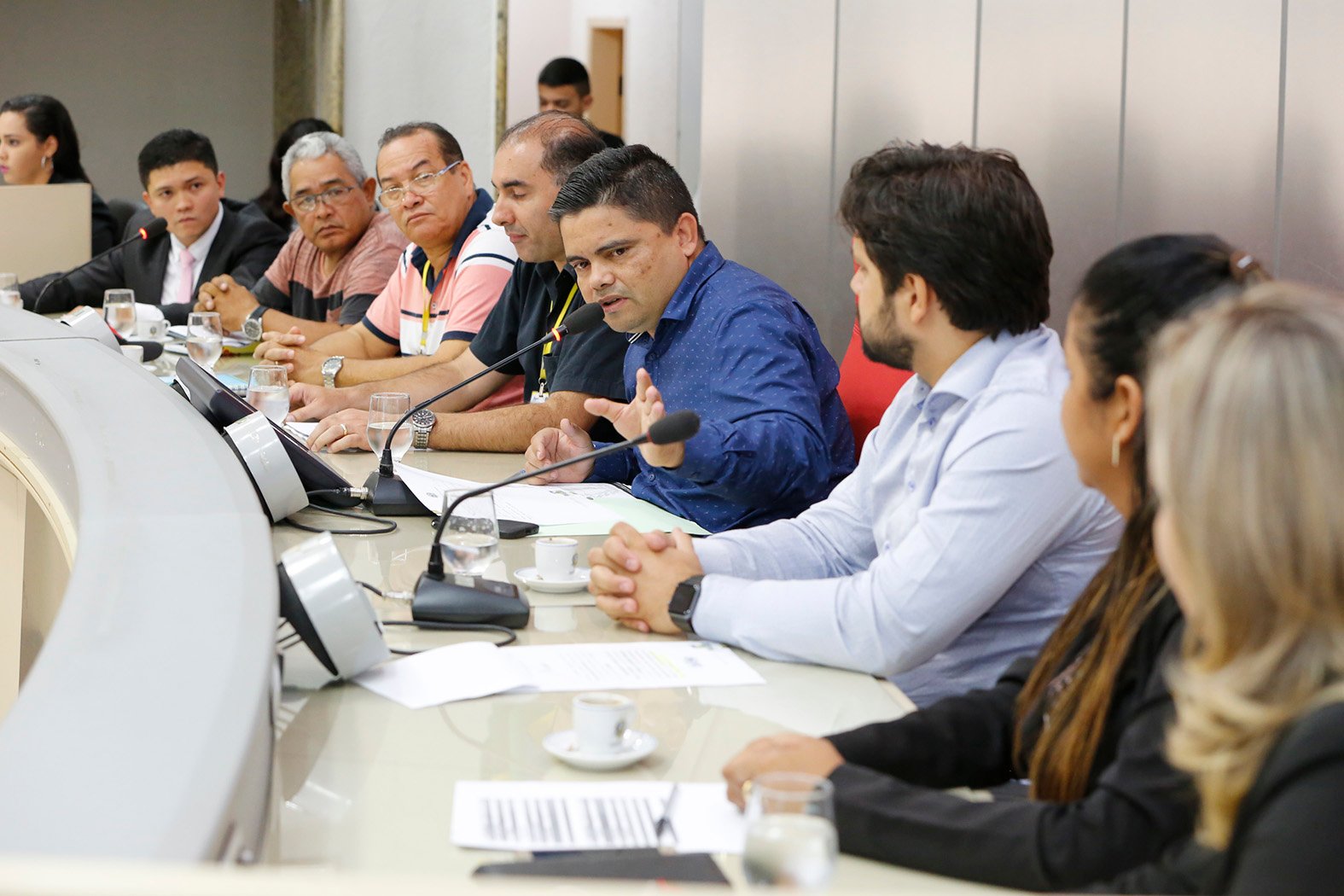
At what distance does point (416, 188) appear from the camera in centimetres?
347

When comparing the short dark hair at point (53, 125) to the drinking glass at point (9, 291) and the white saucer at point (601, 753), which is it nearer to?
the drinking glass at point (9, 291)

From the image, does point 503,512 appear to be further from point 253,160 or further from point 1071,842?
point 253,160

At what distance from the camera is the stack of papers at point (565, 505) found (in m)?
2.04

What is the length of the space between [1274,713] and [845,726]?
0.57m

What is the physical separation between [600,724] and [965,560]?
468 millimetres

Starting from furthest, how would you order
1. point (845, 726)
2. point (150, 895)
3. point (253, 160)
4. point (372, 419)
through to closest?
point (253, 160)
point (372, 419)
point (845, 726)
point (150, 895)

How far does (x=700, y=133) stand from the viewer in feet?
12.7

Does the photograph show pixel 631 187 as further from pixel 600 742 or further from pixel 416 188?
pixel 600 742

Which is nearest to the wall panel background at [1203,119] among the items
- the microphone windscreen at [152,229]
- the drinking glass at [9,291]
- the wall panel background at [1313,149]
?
the wall panel background at [1313,149]

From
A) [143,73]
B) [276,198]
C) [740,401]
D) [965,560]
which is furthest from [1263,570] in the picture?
[143,73]

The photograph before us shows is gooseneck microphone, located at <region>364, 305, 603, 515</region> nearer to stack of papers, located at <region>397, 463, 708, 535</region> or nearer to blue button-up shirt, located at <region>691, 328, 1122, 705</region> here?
stack of papers, located at <region>397, 463, 708, 535</region>

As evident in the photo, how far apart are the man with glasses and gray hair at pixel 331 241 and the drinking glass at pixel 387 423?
1839mm

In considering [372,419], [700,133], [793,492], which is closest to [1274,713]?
[793,492]

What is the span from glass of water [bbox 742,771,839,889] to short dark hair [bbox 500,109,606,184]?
7.40 ft
